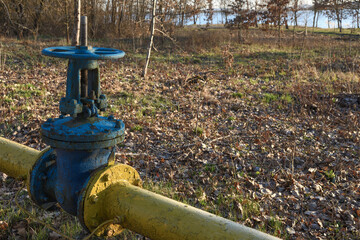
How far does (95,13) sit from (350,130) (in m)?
18.4

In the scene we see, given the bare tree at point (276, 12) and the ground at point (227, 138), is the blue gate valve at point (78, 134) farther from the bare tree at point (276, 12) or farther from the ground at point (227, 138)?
the bare tree at point (276, 12)

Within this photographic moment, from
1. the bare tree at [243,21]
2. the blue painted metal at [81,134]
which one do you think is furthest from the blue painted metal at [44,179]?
the bare tree at [243,21]

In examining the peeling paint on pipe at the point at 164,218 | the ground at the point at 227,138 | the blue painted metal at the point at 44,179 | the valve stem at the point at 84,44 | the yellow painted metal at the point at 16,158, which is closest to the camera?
the peeling paint on pipe at the point at 164,218

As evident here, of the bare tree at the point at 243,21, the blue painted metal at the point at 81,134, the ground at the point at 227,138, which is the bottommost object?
the ground at the point at 227,138

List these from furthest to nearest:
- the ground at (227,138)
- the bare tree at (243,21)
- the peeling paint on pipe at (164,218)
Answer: the bare tree at (243,21) < the ground at (227,138) < the peeling paint on pipe at (164,218)

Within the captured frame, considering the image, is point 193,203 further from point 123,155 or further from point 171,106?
point 171,106

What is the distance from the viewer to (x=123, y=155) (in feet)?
17.2

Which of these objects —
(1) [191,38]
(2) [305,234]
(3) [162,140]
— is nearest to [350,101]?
(3) [162,140]

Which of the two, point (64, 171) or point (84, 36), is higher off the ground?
point (84, 36)

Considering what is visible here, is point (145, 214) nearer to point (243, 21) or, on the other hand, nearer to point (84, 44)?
point (84, 44)

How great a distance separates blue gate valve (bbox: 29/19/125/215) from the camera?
2.04 metres

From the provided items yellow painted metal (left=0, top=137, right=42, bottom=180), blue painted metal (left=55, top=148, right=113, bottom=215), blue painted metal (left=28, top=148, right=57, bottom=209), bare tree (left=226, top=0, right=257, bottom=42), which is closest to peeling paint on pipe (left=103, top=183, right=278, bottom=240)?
blue painted metal (left=55, top=148, right=113, bottom=215)

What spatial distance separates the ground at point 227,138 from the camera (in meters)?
3.94

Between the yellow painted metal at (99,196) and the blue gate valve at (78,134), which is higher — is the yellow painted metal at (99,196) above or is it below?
below
